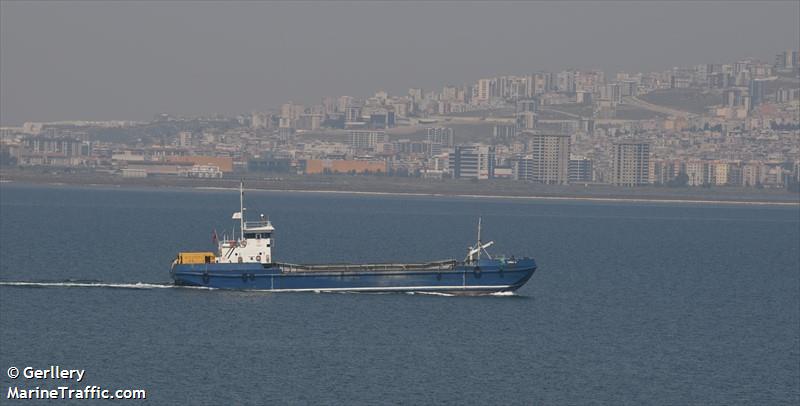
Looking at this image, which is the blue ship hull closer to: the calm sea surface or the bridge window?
the calm sea surface

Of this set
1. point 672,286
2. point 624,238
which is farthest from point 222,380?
point 624,238

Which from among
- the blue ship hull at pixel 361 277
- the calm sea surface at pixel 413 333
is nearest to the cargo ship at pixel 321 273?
the blue ship hull at pixel 361 277

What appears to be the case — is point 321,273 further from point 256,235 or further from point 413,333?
point 413,333

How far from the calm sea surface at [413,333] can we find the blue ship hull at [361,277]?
2.67 feet

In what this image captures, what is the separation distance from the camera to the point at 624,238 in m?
136

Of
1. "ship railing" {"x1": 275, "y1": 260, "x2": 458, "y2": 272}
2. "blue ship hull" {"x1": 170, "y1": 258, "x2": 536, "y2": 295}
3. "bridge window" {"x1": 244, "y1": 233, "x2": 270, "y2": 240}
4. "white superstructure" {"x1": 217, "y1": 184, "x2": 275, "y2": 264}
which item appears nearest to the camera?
"blue ship hull" {"x1": 170, "y1": 258, "x2": 536, "y2": 295}

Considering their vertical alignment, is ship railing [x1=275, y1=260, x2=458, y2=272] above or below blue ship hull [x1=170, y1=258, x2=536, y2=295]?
above

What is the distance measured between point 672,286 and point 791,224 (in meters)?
114

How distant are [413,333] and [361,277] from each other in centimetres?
1355

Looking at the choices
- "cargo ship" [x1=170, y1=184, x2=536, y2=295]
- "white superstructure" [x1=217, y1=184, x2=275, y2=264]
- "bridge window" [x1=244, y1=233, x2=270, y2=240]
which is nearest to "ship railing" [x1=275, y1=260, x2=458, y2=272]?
"cargo ship" [x1=170, y1=184, x2=536, y2=295]

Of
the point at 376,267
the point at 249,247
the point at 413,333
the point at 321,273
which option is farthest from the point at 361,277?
the point at 413,333

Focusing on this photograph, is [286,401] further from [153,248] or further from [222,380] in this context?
[153,248]

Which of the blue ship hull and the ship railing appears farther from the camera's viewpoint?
the ship railing

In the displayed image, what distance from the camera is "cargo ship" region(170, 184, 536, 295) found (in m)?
70.7
